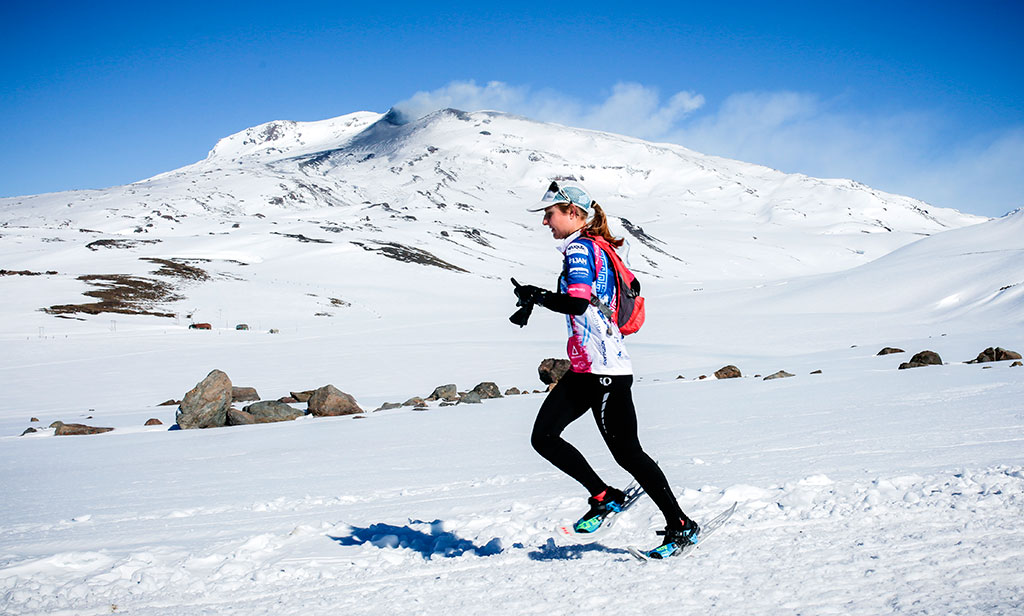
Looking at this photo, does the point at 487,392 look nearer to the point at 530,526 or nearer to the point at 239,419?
the point at 239,419

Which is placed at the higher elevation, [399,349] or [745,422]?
[399,349]

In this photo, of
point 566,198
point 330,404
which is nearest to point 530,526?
point 566,198

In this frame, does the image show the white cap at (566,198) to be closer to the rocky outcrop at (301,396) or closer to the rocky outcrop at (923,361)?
the rocky outcrop at (923,361)

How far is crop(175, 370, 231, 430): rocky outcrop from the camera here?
12.8m

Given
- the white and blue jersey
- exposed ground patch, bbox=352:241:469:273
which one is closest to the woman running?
the white and blue jersey

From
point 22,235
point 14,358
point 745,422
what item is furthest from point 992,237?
point 22,235

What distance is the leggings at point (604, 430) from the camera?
400cm

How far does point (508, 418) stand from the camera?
11406 mm

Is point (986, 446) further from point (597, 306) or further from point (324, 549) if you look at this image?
point (324, 549)

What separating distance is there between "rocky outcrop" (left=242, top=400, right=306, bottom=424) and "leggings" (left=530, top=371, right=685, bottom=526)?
1032 cm

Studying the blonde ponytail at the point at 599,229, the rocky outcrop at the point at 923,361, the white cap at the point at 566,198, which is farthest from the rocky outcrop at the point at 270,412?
the rocky outcrop at the point at 923,361

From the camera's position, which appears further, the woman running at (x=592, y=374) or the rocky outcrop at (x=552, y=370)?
the rocky outcrop at (x=552, y=370)

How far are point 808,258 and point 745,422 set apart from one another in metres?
162

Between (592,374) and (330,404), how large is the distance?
35.1 feet
